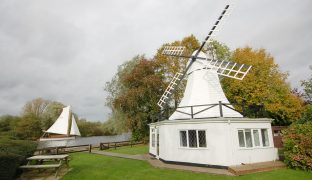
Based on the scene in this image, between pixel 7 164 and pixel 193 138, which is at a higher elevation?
pixel 193 138

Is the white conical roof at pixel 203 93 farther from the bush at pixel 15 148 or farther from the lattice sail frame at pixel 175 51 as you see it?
the bush at pixel 15 148

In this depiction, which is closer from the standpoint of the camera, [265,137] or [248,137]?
[248,137]

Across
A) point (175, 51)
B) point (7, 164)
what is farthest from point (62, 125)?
point (7, 164)

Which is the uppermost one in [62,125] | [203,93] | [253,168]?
[203,93]

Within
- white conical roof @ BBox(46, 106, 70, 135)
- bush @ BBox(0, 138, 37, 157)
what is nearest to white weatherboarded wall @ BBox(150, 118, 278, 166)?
bush @ BBox(0, 138, 37, 157)

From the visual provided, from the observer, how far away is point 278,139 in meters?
24.3

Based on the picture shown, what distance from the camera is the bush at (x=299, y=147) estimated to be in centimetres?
1339

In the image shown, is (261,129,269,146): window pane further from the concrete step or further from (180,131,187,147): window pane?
(180,131,187,147): window pane

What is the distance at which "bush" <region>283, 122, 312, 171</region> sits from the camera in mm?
13391

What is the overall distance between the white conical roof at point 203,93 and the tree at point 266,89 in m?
14.7

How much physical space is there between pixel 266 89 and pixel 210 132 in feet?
65.4

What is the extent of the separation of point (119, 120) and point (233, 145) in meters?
26.0

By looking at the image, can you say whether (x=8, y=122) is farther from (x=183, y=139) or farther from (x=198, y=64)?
(x=183, y=139)

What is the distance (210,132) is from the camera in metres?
15.1
